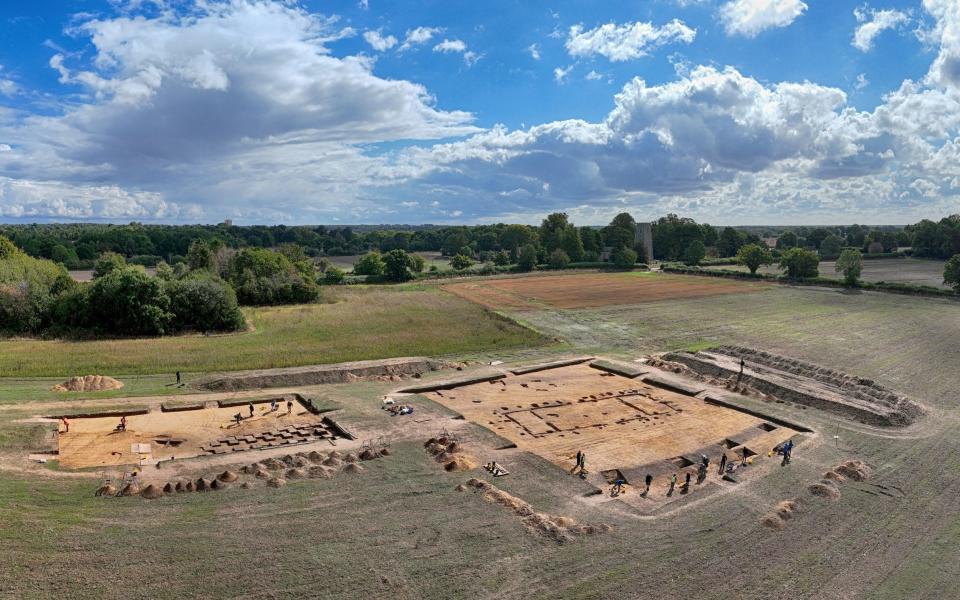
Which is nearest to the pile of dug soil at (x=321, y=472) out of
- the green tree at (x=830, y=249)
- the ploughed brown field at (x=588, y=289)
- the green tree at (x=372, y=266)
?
the ploughed brown field at (x=588, y=289)

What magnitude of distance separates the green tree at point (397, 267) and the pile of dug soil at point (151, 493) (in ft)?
258

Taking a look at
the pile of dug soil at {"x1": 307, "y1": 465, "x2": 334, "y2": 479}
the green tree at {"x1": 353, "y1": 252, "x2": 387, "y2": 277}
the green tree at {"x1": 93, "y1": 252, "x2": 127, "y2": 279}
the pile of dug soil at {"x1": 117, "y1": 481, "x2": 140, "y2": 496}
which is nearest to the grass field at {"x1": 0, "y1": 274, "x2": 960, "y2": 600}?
the pile of dug soil at {"x1": 307, "y1": 465, "x2": 334, "y2": 479}

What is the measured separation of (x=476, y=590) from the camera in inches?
648

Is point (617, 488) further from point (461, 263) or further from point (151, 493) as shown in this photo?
point (461, 263)

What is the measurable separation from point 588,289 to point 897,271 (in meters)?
61.3

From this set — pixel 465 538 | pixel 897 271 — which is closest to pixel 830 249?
pixel 897 271

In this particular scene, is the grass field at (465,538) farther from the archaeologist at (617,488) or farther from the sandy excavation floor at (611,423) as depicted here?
the sandy excavation floor at (611,423)

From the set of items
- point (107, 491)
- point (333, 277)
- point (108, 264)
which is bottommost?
point (107, 491)

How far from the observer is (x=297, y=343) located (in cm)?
4838

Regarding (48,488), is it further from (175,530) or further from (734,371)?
(734,371)

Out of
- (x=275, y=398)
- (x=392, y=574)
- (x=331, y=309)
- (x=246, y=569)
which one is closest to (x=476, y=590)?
(x=392, y=574)

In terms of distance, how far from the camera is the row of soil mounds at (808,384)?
109 feet

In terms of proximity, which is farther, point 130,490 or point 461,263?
point 461,263

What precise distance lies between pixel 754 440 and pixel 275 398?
26.8 m
